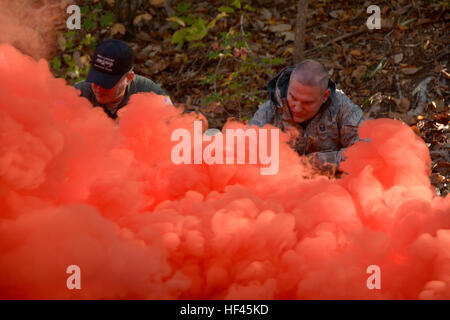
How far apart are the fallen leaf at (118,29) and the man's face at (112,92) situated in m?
Result: 3.48

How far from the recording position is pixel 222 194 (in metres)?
1.65

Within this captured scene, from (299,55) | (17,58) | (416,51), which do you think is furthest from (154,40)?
(17,58)

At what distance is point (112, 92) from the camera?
3422mm

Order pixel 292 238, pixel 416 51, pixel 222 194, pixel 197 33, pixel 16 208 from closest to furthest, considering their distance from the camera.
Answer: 1. pixel 16 208
2. pixel 292 238
3. pixel 222 194
4. pixel 416 51
5. pixel 197 33

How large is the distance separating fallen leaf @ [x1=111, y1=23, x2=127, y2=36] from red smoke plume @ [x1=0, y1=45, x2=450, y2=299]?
5356 millimetres

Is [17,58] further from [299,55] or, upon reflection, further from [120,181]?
[299,55]

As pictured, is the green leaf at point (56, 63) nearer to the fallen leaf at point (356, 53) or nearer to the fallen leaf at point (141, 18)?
the fallen leaf at point (141, 18)

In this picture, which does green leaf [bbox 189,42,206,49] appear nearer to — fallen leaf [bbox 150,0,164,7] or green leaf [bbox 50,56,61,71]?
fallen leaf [bbox 150,0,164,7]

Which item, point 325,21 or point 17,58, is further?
point 325,21

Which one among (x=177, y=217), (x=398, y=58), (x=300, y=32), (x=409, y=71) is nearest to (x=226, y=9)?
(x=300, y=32)

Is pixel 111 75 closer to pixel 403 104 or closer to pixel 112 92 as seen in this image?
pixel 112 92

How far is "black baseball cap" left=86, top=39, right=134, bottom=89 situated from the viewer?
3.36 m

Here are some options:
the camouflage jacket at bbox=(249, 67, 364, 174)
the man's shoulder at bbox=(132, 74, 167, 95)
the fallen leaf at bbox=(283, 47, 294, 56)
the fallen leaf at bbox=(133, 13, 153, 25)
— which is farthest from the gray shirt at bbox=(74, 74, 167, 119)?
the fallen leaf at bbox=(133, 13, 153, 25)

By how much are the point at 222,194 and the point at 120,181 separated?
34 cm
